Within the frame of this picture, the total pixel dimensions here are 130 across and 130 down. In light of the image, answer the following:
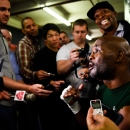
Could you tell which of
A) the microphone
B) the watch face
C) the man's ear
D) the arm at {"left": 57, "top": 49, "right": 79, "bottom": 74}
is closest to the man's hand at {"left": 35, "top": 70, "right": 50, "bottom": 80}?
the arm at {"left": 57, "top": 49, "right": 79, "bottom": 74}

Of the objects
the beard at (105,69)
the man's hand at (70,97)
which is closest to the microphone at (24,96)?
the man's hand at (70,97)

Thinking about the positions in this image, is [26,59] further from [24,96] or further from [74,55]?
[24,96]

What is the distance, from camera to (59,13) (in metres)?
7.40

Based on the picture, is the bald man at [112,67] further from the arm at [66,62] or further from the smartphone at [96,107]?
the arm at [66,62]

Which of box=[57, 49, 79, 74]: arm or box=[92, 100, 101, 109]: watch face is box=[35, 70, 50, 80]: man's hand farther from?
box=[92, 100, 101, 109]: watch face

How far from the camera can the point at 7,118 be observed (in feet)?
6.30

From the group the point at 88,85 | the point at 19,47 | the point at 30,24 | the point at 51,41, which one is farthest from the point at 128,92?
the point at 30,24

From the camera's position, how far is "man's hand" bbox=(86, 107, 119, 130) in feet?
2.99

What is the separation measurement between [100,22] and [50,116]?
1370mm

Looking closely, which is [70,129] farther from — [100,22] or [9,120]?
[100,22]

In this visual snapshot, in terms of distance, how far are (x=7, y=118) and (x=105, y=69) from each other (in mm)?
1073

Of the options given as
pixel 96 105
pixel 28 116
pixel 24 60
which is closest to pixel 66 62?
pixel 24 60

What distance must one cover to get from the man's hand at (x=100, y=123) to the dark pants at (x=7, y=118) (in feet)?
3.72

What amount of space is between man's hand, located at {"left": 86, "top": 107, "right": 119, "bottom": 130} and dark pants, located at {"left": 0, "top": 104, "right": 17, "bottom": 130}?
1.13 m
